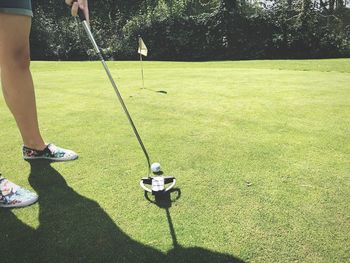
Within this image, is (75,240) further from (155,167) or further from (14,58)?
(14,58)

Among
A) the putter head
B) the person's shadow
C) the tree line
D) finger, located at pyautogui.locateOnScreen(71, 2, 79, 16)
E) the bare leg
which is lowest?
the person's shadow

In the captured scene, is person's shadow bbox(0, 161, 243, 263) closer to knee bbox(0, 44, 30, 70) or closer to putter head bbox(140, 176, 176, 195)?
putter head bbox(140, 176, 176, 195)

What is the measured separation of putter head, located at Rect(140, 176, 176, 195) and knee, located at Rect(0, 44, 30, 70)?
4.20 ft

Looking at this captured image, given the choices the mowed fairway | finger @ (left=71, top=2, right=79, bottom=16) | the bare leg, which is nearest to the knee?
the bare leg

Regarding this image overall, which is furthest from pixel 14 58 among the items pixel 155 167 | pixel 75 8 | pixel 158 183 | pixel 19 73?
pixel 158 183

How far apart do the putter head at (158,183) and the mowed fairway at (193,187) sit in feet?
0.21

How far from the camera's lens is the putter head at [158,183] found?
218cm

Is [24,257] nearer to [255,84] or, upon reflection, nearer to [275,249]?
[275,249]

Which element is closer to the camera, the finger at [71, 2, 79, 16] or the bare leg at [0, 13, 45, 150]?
the bare leg at [0, 13, 45, 150]

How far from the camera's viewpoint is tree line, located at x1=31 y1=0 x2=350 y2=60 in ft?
68.8

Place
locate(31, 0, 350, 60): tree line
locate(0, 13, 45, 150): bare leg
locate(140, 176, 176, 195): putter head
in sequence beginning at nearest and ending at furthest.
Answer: locate(140, 176, 176, 195): putter head
locate(0, 13, 45, 150): bare leg
locate(31, 0, 350, 60): tree line

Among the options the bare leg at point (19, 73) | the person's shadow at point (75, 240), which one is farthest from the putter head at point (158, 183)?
the bare leg at point (19, 73)

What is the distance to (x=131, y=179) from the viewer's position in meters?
2.47

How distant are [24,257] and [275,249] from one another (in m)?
1.20
